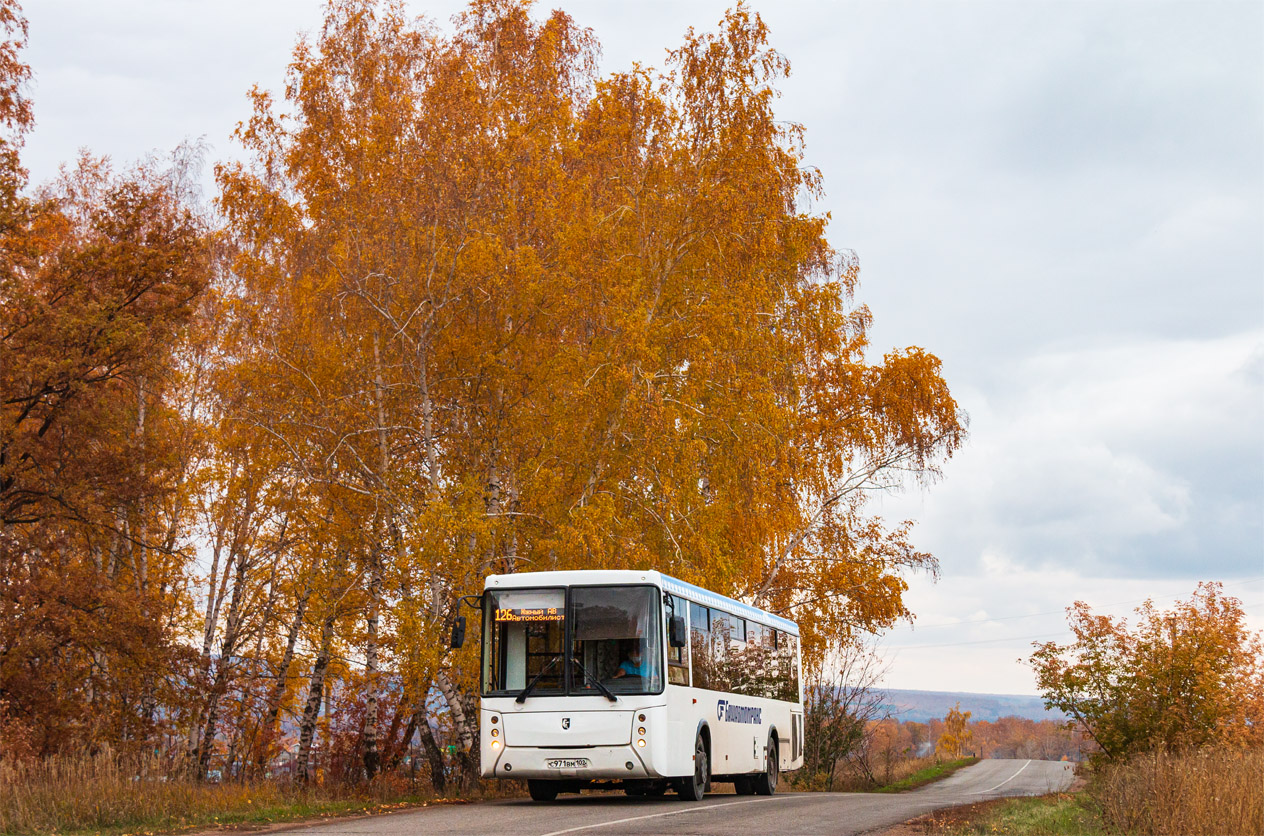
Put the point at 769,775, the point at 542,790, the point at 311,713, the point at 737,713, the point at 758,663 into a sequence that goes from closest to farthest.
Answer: the point at 542,790
the point at 737,713
the point at 758,663
the point at 769,775
the point at 311,713

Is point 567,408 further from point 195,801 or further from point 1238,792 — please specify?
point 1238,792

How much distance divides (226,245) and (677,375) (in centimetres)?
1519

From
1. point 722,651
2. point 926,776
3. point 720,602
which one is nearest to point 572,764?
point 722,651

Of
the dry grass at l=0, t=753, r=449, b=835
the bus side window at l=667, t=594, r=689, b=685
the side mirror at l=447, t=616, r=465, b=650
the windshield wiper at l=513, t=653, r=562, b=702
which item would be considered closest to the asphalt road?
the windshield wiper at l=513, t=653, r=562, b=702

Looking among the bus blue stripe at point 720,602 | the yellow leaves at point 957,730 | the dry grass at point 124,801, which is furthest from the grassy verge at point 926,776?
the dry grass at point 124,801

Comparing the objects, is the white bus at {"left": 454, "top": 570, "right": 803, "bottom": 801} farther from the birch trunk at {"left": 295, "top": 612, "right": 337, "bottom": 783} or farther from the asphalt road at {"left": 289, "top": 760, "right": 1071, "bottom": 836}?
the birch trunk at {"left": 295, "top": 612, "right": 337, "bottom": 783}

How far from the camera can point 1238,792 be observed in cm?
1162

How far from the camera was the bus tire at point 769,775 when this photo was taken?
24.6 m

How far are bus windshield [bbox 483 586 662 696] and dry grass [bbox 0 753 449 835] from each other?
9.27 feet

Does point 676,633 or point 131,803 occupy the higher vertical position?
point 676,633

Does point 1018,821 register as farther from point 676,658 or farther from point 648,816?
point 676,658

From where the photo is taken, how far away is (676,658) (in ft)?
62.7

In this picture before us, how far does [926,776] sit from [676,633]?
4460cm

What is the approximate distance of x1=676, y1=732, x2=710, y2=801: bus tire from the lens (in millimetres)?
19672
